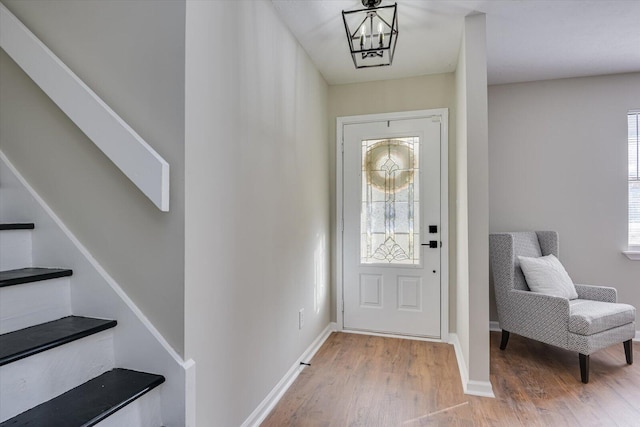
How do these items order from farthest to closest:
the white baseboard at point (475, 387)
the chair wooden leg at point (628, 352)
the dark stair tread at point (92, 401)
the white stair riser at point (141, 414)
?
the chair wooden leg at point (628, 352) < the white baseboard at point (475, 387) < the white stair riser at point (141, 414) < the dark stair tread at point (92, 401)

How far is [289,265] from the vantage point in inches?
98.6

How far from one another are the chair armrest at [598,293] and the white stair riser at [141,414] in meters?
3.43

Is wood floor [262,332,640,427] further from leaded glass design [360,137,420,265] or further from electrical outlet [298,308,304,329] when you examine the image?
leaded glass design [360,137,420,265]

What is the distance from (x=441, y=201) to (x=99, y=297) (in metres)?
2.85

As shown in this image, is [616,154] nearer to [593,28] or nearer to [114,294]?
[593,28]

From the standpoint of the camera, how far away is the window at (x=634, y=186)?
3363 millimetres

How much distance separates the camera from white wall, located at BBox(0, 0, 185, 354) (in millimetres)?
1328

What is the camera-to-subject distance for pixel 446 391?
92.4 inches

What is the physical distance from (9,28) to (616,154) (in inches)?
183

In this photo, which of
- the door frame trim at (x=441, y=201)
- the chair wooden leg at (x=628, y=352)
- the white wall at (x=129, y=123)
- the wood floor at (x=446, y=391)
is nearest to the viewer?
the white wall at (x=129, y=123)

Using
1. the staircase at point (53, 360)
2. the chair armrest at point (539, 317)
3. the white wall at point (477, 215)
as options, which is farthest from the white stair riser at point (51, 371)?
the chair armrest at point (539, 317)

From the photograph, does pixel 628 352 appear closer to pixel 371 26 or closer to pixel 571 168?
pixel 571 168

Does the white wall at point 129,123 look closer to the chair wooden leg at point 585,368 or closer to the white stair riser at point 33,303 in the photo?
the white stair riser at point 33,303

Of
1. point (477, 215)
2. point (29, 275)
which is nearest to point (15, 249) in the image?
point (29, 275)
